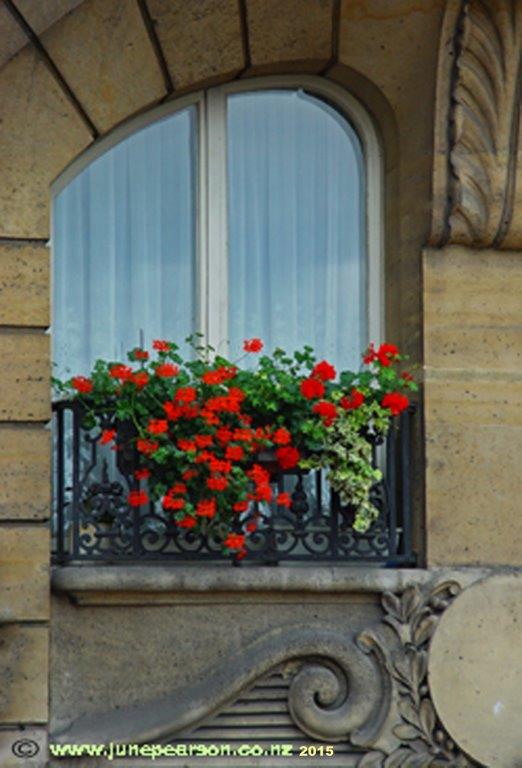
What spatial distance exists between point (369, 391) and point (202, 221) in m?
1.28

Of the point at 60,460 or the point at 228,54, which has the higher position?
the point at 228,54

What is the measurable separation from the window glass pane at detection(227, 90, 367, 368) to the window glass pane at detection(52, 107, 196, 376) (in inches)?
9.9

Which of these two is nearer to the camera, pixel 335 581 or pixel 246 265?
pixel 335 581

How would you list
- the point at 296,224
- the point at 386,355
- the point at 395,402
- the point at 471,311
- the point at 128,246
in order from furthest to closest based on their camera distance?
the point at 296,224, the point at 128,246, the point at 471,311, the point at 386,355, the point at 395,402

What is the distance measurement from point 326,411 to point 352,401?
180 millimetres

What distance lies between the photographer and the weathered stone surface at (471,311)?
11.6 m

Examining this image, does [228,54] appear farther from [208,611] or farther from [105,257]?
[208,611]

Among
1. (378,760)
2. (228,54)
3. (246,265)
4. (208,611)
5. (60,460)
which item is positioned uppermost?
(228,54)

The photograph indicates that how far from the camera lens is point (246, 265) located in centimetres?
1205

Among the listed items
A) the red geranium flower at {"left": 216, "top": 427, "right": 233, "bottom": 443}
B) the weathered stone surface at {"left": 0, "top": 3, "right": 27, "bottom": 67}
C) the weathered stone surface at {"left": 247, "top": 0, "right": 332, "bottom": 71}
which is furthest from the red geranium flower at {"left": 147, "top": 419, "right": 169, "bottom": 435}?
the weathered stone surface at {"left": 247, "top": 0, "right": 332, "bottom": 71}

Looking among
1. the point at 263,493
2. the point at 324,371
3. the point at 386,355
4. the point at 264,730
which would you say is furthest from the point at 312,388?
the point at 264,730

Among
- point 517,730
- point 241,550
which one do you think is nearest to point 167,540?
point 241,550

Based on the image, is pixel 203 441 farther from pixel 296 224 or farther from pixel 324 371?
pixel 296 224

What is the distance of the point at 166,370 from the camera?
11.1m
